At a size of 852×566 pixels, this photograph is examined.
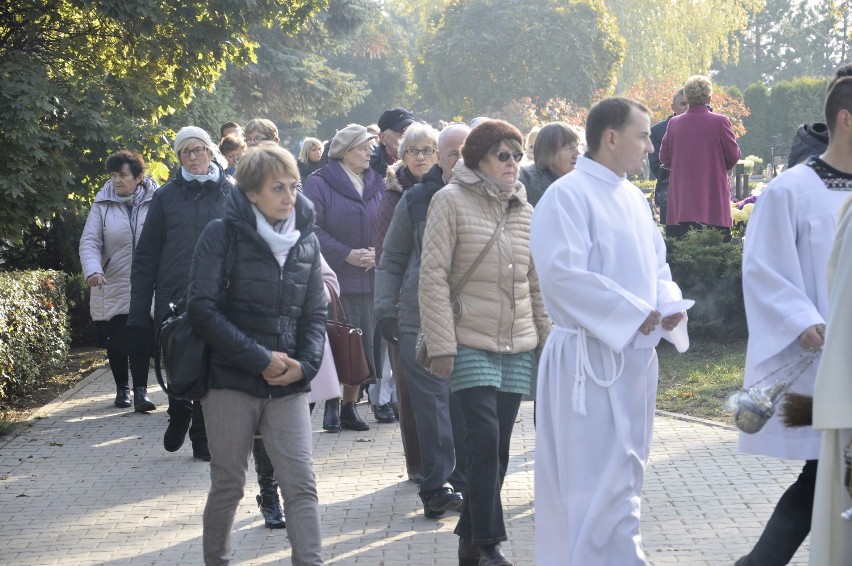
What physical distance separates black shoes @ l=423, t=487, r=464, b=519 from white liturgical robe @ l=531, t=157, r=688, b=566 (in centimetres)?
171

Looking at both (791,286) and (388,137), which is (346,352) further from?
(388,137)

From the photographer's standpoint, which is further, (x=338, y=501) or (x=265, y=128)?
(x=265, y=128)

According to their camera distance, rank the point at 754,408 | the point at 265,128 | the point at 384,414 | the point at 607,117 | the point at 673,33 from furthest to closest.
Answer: the point at 673,33 < the point at 265,128 < the point at 384,414 < the point at 607,117 < the point at 754,408

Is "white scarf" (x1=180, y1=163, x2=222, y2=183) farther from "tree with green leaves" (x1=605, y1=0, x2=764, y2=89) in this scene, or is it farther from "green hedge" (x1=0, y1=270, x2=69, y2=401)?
"tree with green leaves" (x1=605, y1=0, x2=764, y2=89)

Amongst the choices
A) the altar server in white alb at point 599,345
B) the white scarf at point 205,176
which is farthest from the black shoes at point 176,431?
the altar server in white alb at point 599,345

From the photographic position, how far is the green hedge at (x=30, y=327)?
420 inches

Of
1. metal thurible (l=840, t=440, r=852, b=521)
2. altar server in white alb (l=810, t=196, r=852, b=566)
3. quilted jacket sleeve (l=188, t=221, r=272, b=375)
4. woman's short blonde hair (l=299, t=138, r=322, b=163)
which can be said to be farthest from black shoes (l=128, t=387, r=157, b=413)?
metal thurible (l=840, t=440, r=852, b=521)

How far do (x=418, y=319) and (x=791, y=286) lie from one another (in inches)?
105

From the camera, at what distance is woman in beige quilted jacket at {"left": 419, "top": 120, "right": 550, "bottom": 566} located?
580cm

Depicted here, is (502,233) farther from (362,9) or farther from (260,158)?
(362,9)

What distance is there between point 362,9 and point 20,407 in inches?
845

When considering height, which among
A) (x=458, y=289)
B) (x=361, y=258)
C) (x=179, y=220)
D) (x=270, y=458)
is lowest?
(x=270, y=458)

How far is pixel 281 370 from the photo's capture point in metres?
5.18

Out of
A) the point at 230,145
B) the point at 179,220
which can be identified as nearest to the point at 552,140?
the point at 179,220
